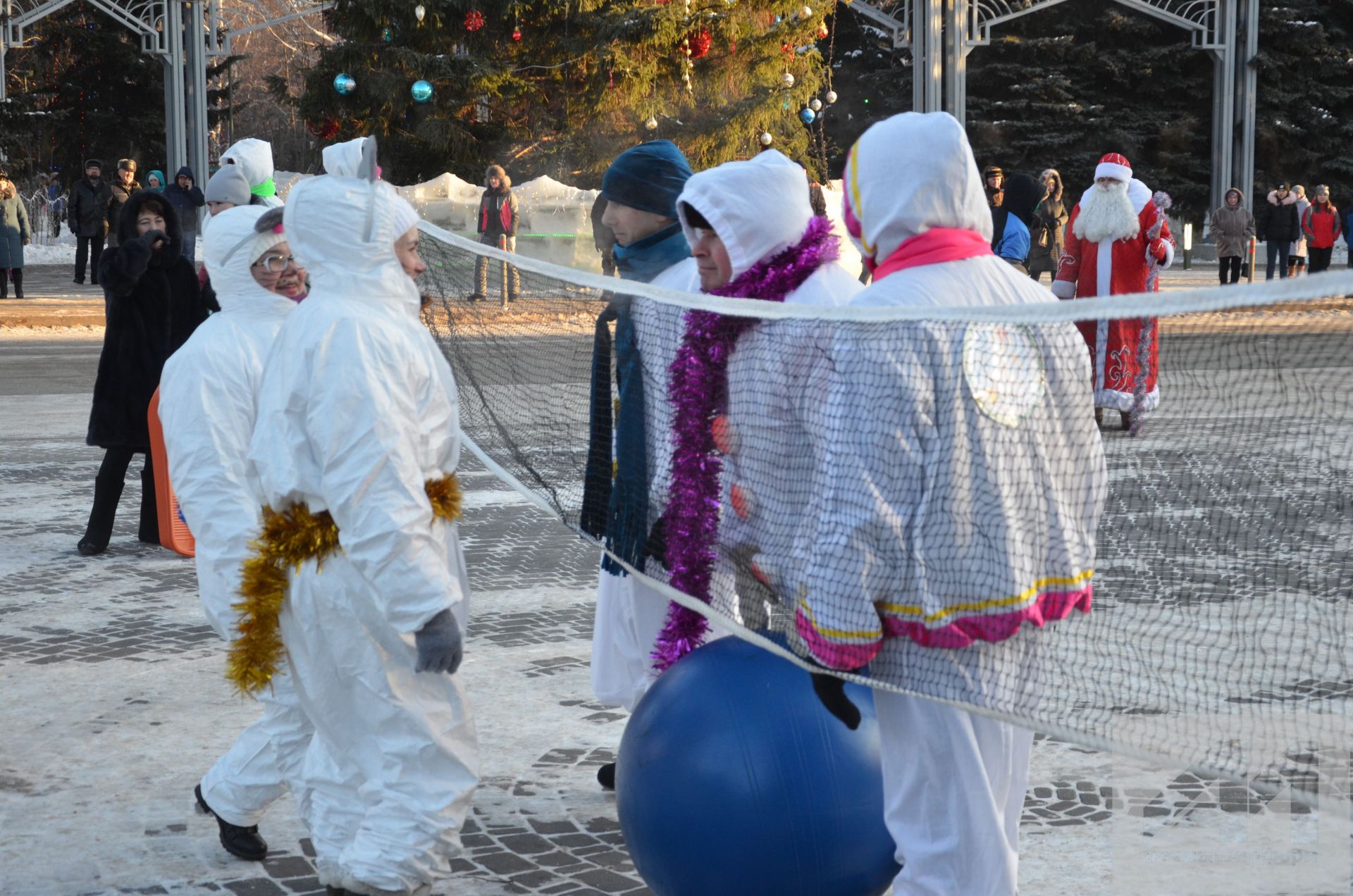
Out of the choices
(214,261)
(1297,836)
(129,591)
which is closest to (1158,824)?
(1297,836)

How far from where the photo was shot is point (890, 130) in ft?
10.7

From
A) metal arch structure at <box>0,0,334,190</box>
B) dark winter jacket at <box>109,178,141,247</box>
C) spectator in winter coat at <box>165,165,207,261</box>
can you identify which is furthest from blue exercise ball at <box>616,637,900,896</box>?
metal arch structure at <box>0,0,334,190</box>

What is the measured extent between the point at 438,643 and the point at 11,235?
70.8 ft

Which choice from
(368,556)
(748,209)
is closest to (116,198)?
(748,209)

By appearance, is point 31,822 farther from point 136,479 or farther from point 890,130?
point 136,479

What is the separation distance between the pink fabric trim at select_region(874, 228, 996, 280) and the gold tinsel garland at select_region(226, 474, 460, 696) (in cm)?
129

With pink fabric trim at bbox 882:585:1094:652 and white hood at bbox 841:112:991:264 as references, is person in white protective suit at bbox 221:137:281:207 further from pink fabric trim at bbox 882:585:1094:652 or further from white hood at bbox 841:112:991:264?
pink fabric trim at bbox 882:585:1094:652

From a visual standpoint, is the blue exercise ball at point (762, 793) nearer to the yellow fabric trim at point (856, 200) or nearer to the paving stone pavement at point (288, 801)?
the paving stone pavement at point (288, 801)

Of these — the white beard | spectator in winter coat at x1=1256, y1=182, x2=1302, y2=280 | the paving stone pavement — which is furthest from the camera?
spectator in winter coat at x1=1256, y1=182, x2=1302, y2=280

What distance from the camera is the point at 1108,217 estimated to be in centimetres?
1143

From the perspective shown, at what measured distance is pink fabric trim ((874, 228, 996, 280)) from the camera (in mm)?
3242

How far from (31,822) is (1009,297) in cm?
314

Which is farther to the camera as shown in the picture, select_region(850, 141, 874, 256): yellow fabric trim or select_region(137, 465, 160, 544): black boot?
select_region(137, 465, 160, 544): black boot

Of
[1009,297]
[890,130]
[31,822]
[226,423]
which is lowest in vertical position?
[31,822]
